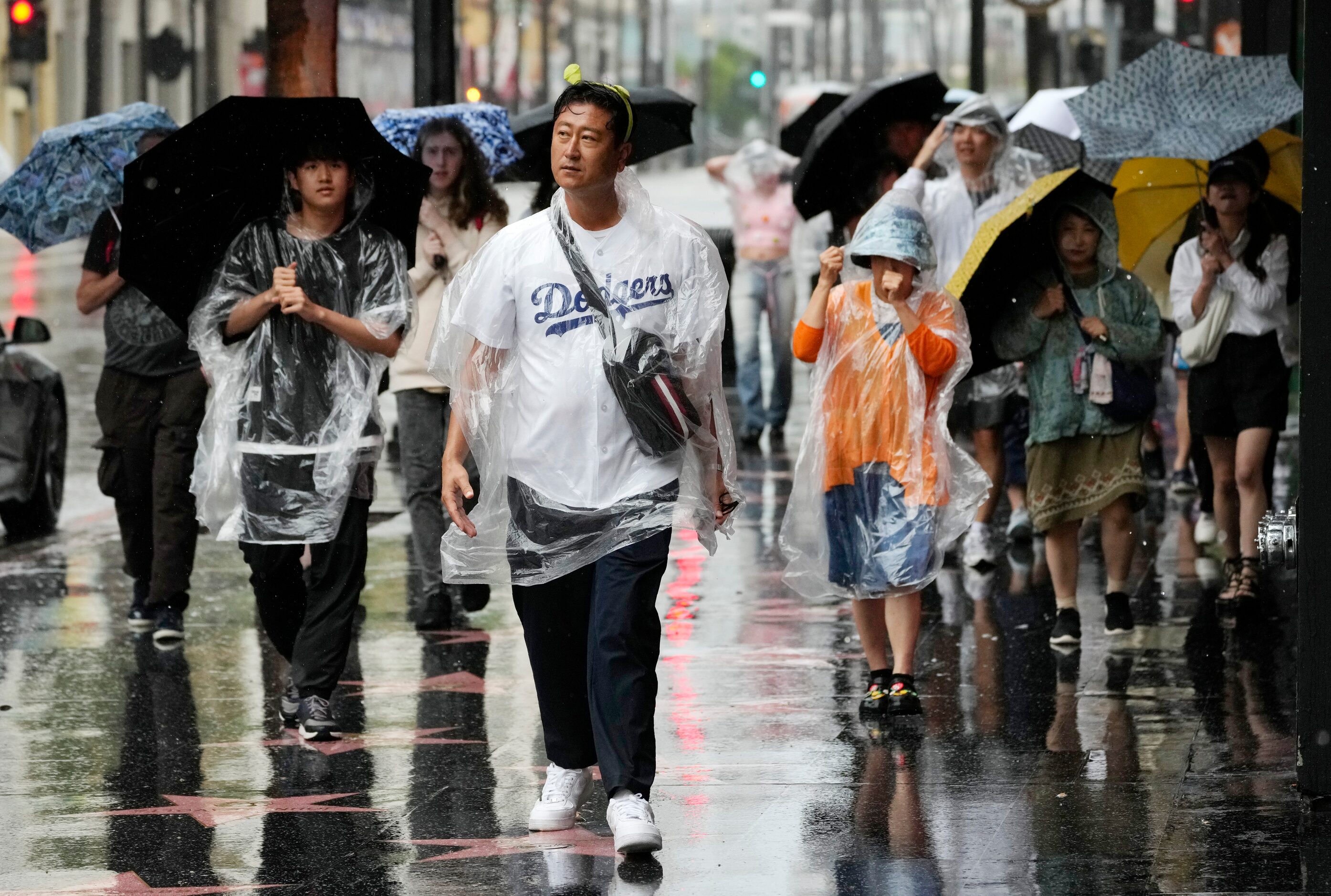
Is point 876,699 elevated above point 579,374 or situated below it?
below

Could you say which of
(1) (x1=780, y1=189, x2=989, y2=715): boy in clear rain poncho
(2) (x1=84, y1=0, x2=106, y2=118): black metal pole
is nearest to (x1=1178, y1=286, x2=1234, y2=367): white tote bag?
(1) (x1=780, y1=189, x2=989, y2=715): boy in clear rain poncho

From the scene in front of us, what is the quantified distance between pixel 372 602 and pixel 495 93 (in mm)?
22140

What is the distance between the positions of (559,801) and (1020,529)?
5.18 meters

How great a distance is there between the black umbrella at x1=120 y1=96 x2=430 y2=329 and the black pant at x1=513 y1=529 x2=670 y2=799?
1.91 m

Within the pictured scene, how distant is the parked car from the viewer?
35.4ft

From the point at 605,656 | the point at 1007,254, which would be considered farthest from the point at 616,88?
the point at 1007,254

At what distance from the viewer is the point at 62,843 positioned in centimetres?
544

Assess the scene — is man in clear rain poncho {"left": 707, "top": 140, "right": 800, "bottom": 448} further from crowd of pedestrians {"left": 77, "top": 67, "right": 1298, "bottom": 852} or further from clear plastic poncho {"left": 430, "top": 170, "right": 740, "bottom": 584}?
clear plastic poncho {"left": 430, "top": 170, "right": 740, "bottom": 584}

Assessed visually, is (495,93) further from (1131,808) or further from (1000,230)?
(1131,808)

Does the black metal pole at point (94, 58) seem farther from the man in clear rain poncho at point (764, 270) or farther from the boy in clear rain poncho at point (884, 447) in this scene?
the boy in clear rain poncho at point (884, 447)

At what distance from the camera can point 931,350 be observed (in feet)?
22.2

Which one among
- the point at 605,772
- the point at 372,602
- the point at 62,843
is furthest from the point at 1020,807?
the point at 372,602

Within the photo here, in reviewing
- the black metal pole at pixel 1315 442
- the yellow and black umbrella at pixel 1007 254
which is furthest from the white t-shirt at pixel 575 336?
the yellow and black umbrella at pixel 1007 254

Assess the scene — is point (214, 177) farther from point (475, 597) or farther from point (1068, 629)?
point (1068, 629)
